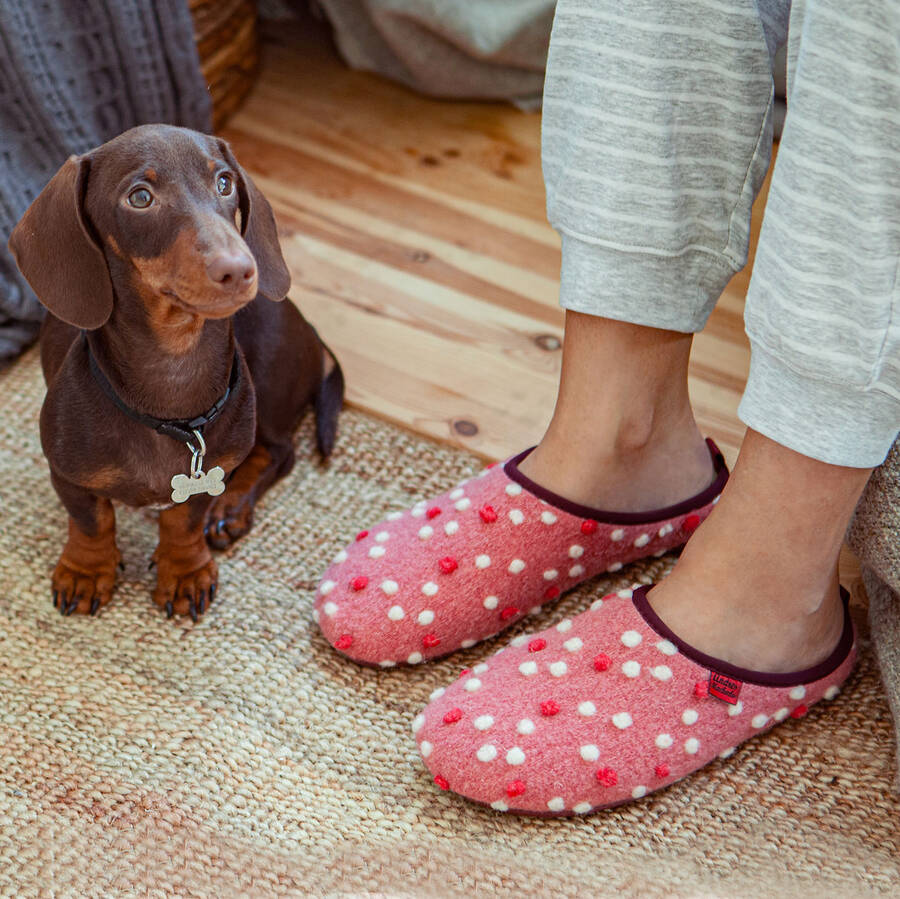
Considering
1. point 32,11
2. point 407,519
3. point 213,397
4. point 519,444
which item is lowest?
point 519,444

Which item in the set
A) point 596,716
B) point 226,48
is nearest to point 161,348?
point 596,716

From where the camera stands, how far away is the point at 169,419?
3.53 ft

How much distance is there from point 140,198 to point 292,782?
560mm

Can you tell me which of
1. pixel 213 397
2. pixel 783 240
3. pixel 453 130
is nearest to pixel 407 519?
pixel 213 397

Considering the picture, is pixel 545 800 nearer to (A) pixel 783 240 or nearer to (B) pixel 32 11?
(A) pixel 783 240

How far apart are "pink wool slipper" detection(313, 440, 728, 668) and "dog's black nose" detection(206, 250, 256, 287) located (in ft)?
1.25

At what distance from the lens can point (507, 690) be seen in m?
1.02

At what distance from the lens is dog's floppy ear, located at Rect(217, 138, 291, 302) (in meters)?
1.04

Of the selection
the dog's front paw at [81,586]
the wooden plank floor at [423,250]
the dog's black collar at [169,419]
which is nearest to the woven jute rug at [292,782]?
the dog's front paw at [81,586]

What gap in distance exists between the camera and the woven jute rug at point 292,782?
3.09ft

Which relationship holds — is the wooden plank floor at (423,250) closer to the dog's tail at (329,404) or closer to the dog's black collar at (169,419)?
the dog's tail at (329,404)

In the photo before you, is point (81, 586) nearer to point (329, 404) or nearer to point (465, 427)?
point (329, 404)

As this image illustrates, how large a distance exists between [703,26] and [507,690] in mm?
626

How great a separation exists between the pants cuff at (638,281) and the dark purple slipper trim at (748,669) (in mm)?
281
